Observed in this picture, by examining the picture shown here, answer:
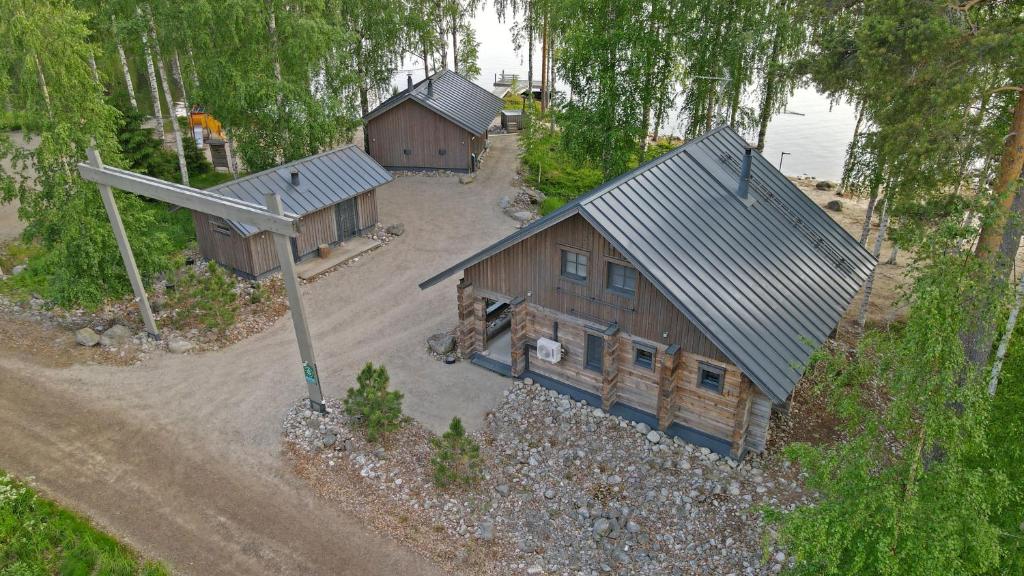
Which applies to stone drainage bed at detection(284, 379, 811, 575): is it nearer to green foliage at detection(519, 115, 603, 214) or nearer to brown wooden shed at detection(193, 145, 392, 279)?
brown wooden shed at detection(193, 145, 392, 279)

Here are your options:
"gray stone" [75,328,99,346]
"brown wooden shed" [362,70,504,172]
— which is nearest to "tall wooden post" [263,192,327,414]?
"gray stone" [75,328,99,346]

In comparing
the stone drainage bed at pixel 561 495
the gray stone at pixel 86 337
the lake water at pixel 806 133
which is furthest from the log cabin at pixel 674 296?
the lake water at pixel 806 133

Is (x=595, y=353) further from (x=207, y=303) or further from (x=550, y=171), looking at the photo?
(x=550, y=171)

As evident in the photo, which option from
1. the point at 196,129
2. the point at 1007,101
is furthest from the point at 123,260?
the point at 1007,101

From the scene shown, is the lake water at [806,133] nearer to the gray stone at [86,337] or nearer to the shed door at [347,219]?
the shed door at [347,219]

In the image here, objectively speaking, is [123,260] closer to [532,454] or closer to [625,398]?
[532,454]
